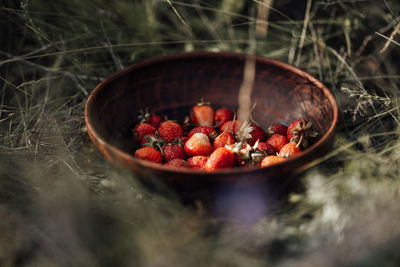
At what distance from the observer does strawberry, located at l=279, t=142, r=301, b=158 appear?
Answer: 1.12 metres

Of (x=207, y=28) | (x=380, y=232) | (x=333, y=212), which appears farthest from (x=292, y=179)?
(x=207, y=28)

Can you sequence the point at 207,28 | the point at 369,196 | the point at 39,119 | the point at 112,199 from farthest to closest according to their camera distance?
the point at 207,28
the point at 39,119
the point at 112,199
the point at 369,196

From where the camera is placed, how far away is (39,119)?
1.34 m

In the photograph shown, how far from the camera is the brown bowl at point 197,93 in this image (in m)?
1.22

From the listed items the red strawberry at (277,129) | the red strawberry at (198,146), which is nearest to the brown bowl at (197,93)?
the red strawberry at (277,129)

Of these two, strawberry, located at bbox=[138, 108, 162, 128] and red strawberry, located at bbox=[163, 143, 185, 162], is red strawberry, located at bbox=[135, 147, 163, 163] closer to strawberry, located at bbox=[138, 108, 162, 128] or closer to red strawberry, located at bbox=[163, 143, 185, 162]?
red strawberry, located at bbox=[163, 143, 185, 162]

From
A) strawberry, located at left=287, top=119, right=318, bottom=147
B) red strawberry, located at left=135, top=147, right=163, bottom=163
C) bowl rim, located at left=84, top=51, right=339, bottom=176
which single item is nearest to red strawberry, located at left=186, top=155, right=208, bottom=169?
red strawberry, located at left=135, top=147, right=163, bottom=163

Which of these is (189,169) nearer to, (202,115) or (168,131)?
(168,131)

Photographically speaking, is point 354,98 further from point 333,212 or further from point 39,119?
point 39,119

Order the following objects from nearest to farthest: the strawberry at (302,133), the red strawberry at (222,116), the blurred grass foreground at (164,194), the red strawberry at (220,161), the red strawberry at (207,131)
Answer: the blurred grass foreground at (164,194), the red strawberry at (220,161), the strawberry at (302,133), the red strawberry at (207,131), the red strawberry at (222,116)

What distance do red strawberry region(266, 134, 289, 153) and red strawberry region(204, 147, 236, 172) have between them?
21 centimetres

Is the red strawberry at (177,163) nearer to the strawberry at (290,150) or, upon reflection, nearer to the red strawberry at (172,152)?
the red strawberry at (172,152)

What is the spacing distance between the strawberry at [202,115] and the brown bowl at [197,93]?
8 cm

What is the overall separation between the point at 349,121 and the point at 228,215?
68 centimetres
